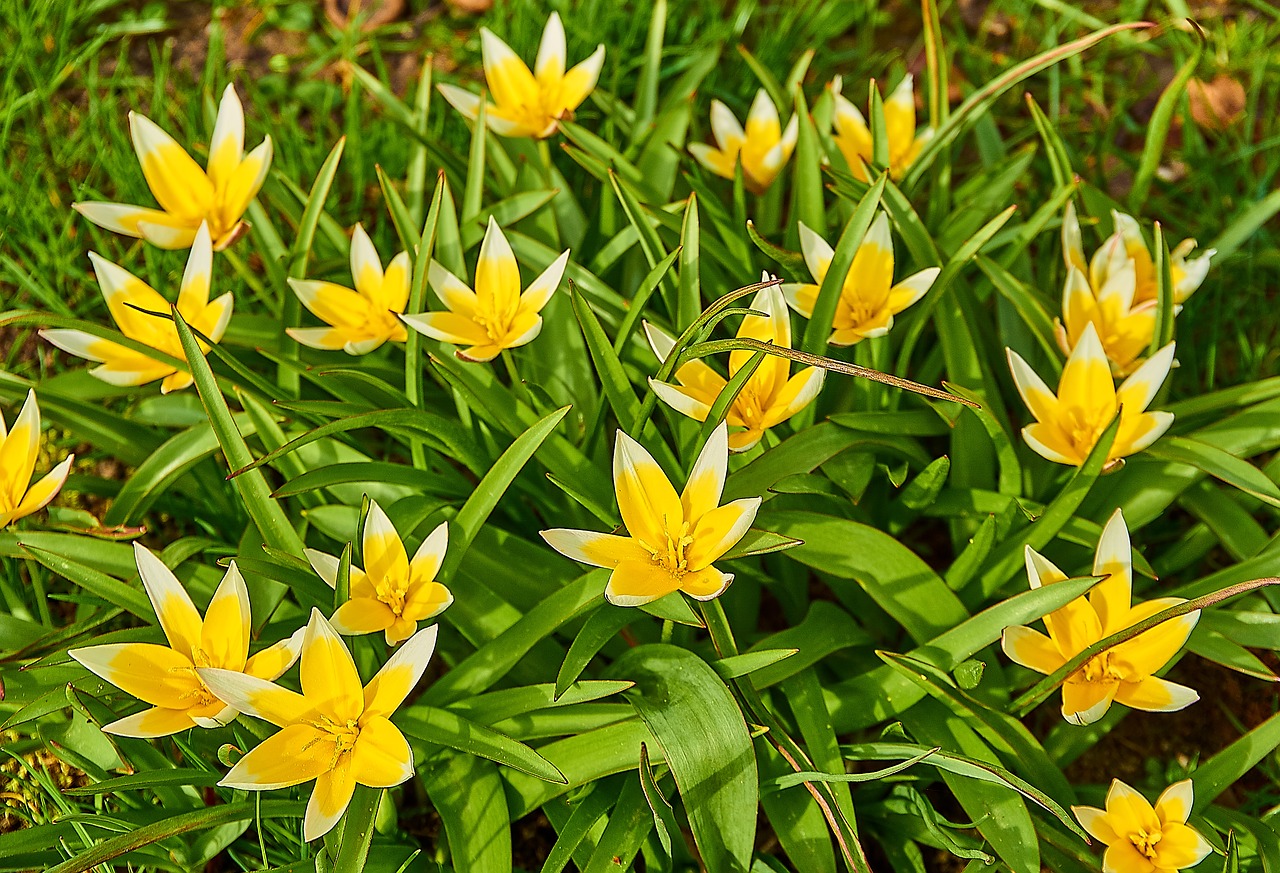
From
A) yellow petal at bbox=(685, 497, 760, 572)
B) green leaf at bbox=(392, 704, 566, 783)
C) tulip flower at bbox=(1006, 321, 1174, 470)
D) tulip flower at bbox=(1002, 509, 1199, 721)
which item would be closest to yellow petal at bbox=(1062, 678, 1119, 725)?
tulip flower at bbox=(1002, 509, 1199, 721)

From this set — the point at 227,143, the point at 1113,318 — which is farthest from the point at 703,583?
the point at 227,143

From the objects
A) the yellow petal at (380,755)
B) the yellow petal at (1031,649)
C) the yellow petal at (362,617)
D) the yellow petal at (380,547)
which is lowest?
the yellow petal at (1031,649)

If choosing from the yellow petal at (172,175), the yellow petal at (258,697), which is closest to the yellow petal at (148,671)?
the yellow petal at (258,697)

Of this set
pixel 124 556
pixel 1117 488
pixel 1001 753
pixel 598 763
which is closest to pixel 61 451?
pixel 124 556

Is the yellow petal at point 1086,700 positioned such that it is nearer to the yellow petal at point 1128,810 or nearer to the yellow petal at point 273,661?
the yellow petal at point 1128,810

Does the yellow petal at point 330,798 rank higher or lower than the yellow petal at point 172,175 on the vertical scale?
lower

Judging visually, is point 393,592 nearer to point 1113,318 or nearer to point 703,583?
point 703,583

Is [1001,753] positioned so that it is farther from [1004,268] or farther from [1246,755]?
[1004,268]
